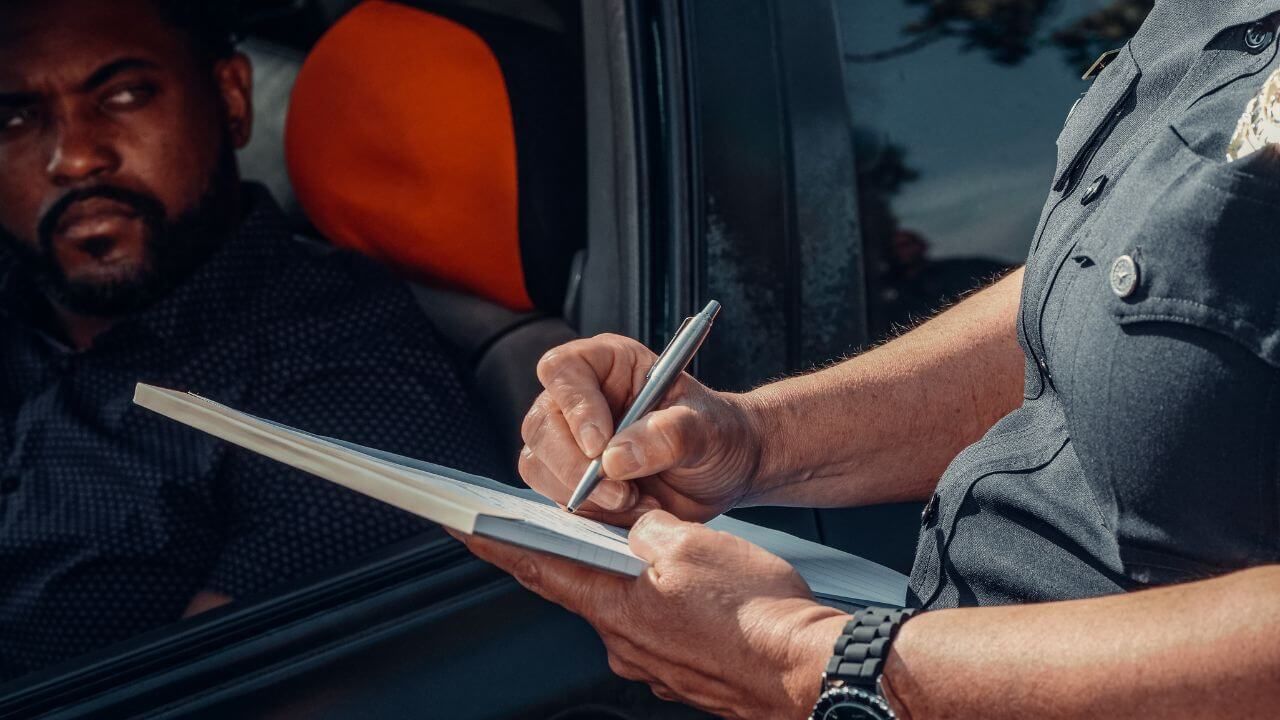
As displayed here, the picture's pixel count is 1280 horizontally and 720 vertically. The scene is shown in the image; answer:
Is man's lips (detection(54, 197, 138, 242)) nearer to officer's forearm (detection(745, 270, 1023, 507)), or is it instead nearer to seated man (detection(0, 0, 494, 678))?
seated man (detection(0, 0, 494, 678))

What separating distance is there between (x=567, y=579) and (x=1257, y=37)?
681 millimetres

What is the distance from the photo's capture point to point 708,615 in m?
0.98

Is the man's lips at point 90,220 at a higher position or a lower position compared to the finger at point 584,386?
lower

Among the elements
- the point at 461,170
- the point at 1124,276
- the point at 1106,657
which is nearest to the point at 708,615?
the point at 1106,657

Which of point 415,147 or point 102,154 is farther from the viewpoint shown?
point 102,154

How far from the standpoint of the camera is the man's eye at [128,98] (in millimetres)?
2117

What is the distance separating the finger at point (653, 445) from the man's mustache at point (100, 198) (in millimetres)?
1303

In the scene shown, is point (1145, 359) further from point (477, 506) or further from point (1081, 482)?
point (477, 506)

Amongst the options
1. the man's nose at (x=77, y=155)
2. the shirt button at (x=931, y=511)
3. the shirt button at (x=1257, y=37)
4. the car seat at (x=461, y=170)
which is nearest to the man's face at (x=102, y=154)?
the man's nose at (x=77, y=155)

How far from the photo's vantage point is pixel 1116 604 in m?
0.86

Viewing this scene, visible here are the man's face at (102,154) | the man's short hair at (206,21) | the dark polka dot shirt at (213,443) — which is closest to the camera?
the dark polka dot shirt at (213,443)

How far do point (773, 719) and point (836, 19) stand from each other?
2.89ft

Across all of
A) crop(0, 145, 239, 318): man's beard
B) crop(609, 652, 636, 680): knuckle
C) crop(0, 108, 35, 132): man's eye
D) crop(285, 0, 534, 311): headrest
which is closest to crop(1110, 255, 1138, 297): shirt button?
crop(609, 652, 636, 680): knuckle

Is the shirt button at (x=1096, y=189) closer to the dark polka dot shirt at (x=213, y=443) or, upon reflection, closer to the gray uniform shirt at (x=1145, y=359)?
the gray uniform shirt at (x=1145, y=359)
